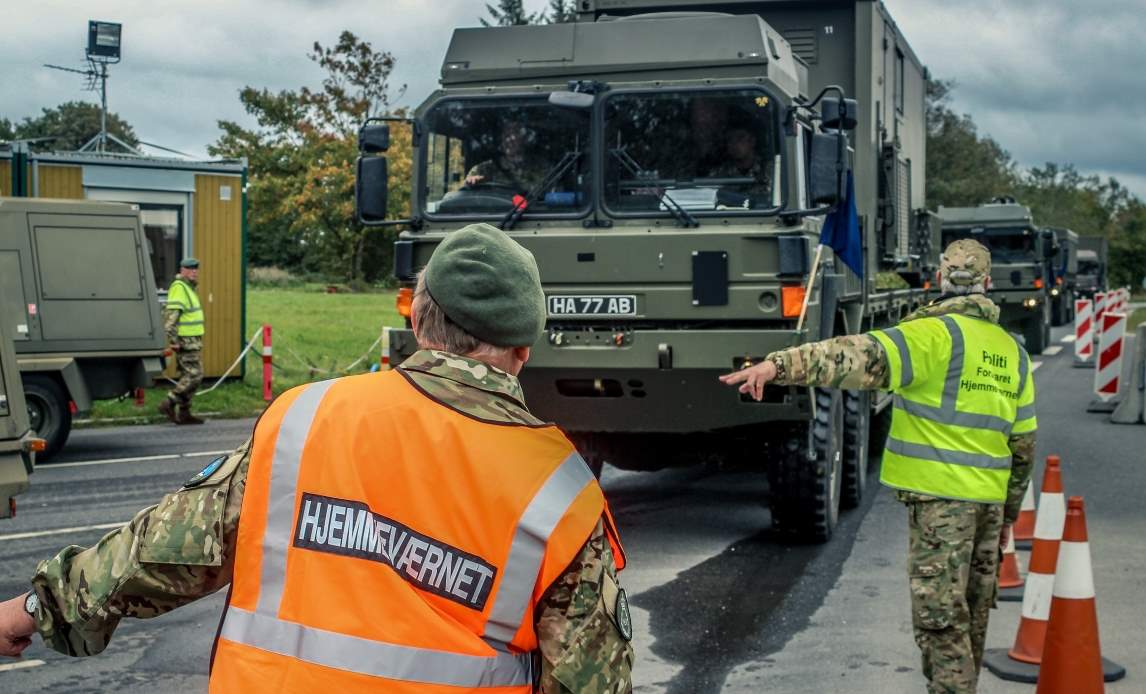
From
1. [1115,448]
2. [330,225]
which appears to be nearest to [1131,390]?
[1115,448]

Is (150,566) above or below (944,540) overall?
above

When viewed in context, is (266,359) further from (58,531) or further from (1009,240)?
(1009,240)

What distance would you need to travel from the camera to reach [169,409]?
1602 cm

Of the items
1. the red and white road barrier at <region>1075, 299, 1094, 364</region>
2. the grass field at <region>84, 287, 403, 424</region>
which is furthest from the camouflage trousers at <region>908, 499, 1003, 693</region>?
the red and white road barrier at <region>1075, 299, 1094, 364</region>

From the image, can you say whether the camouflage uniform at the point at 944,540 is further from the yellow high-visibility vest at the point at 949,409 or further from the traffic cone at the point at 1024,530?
the traffic cone at the point at 1024,530

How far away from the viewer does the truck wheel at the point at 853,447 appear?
33.2 ft

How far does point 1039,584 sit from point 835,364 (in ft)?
5.10

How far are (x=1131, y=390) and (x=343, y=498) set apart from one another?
50.0 ft

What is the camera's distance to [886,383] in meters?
5.36

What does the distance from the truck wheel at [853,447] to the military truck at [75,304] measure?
21.8 ft

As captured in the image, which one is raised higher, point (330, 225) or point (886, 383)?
point (330, 225)

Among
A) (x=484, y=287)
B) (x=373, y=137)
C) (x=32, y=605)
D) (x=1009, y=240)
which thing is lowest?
(x=32, y=605)

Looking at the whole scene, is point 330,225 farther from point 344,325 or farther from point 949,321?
point 949,321

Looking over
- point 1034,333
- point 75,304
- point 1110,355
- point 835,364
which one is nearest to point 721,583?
point 835,364
